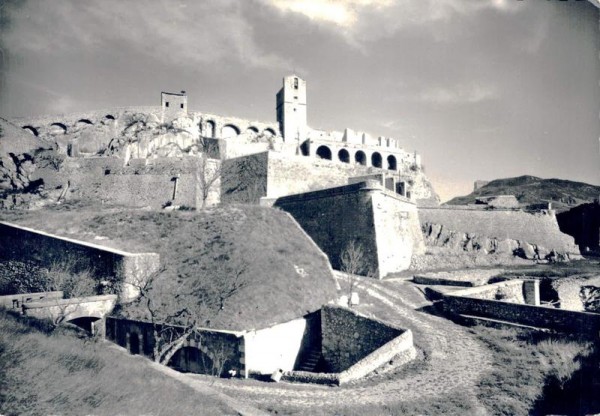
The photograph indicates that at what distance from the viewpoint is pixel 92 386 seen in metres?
7.36

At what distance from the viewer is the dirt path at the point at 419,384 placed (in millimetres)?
10180

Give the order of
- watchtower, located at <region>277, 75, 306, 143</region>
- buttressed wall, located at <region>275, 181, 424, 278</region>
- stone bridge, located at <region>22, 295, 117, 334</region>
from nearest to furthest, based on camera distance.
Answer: stone bridge, located at <region>22, 295, 117, 334</region>
buttressed wall, located at <region>275, 181, 424, 278</region>
watchtower, located at <region>277, 75, 306, 143</region>

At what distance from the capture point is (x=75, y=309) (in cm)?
1514

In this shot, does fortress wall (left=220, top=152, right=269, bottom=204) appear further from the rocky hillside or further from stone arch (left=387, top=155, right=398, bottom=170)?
stone arch (left=387, top=155, right=398, bottom=170)

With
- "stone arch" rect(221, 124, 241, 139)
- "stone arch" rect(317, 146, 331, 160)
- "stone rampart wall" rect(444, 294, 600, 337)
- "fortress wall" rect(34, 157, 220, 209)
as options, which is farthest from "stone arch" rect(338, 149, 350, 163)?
"stone rampart wall" rect(444, 294, 600, 337)

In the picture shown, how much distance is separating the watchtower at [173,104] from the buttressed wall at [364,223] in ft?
77.9

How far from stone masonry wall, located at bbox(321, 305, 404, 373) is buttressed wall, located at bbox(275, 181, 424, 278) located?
6461mm

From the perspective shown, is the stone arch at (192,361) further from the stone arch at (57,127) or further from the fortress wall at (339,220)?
the stone arch at (57,127)

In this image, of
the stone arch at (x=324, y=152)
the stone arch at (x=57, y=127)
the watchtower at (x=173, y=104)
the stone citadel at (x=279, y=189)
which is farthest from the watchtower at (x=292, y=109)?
the stone arch at (x=57, y=127)

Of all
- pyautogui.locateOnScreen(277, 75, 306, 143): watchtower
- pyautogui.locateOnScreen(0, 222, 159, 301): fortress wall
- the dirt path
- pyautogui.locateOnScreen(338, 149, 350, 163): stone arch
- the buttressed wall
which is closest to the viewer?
the dirt path

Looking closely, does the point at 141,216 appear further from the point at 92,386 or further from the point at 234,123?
the point at 234,123

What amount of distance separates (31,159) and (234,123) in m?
26.4

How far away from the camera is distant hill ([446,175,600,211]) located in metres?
62.1

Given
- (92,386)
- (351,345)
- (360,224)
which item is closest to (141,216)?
(360,224)
